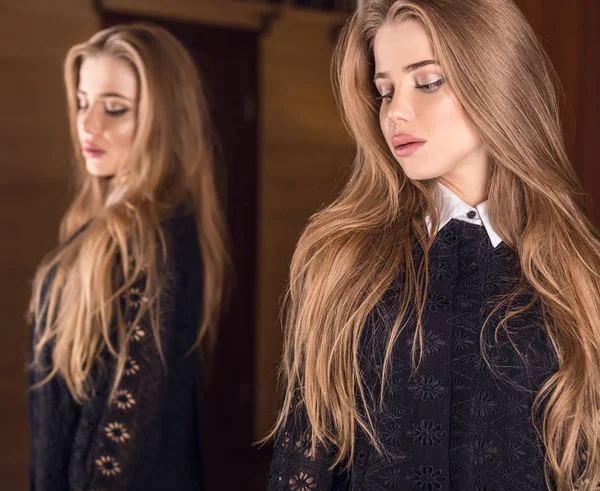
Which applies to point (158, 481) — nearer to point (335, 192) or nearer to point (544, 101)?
point (335, 192)

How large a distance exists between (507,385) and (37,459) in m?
1.31

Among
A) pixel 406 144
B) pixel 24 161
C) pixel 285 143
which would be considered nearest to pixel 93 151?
pixel 406 144

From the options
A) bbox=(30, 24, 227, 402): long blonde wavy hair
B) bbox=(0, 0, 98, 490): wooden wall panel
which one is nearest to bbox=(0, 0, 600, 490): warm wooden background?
bbox=(0, 0, 98, 490): wooden wall panel

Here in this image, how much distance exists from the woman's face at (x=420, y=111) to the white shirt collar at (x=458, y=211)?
8 centimetres

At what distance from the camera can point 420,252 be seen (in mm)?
1600

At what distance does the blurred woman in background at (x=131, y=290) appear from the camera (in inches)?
80.4

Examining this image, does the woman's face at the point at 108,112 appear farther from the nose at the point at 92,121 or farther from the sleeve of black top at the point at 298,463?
the sleeve of black top at the point at 298,463

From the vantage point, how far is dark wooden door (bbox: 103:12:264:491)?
3951mm

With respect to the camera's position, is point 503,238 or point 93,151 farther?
point 93,151

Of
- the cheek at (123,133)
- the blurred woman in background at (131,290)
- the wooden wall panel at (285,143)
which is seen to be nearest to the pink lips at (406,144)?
the blurred woman in background at (131,290)

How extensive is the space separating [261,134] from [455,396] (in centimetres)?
287

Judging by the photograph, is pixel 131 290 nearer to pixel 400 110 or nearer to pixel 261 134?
pixel 400 110

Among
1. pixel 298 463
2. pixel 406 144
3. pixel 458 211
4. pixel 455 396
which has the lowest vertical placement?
pixel 298 463

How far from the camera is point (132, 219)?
214 cm
